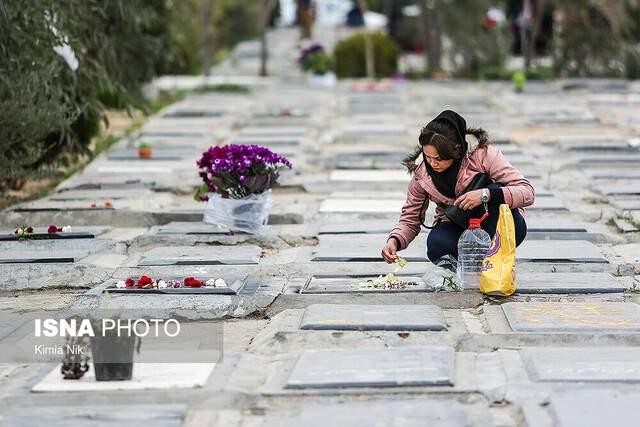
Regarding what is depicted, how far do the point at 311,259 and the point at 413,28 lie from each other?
2095 centimetres

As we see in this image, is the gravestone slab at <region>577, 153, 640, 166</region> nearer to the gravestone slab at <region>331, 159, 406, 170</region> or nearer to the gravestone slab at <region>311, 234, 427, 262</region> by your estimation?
the gravestone slab at <region>331, 159, 406, 170</region>

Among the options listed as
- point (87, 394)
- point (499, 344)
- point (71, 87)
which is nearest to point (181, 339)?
point (87, 394)

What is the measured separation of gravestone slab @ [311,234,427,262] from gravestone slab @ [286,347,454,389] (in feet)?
6.43

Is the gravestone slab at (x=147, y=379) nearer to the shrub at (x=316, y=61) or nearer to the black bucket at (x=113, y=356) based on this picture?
the black bucket at (x=113, y=356)

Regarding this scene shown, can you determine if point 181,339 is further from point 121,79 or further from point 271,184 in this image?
point 121,79

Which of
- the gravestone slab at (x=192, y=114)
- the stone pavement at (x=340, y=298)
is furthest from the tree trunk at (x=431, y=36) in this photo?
the stone pavement at (x=340, y=298)

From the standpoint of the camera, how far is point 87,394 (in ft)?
14.7

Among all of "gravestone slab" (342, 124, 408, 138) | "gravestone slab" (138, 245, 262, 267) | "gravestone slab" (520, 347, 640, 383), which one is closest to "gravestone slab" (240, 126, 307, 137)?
"gravestone slab" (342, 124, 408, 138)

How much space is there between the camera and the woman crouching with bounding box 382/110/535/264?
577 cm

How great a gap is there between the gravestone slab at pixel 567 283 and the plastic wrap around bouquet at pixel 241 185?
192 cm

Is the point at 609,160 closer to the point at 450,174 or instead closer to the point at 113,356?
the point at 450,174

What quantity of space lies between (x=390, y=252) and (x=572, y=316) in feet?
3.22

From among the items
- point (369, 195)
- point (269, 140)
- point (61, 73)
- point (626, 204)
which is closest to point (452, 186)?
point (626, 204)

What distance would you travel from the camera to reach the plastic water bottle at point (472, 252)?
5898 millimetres
